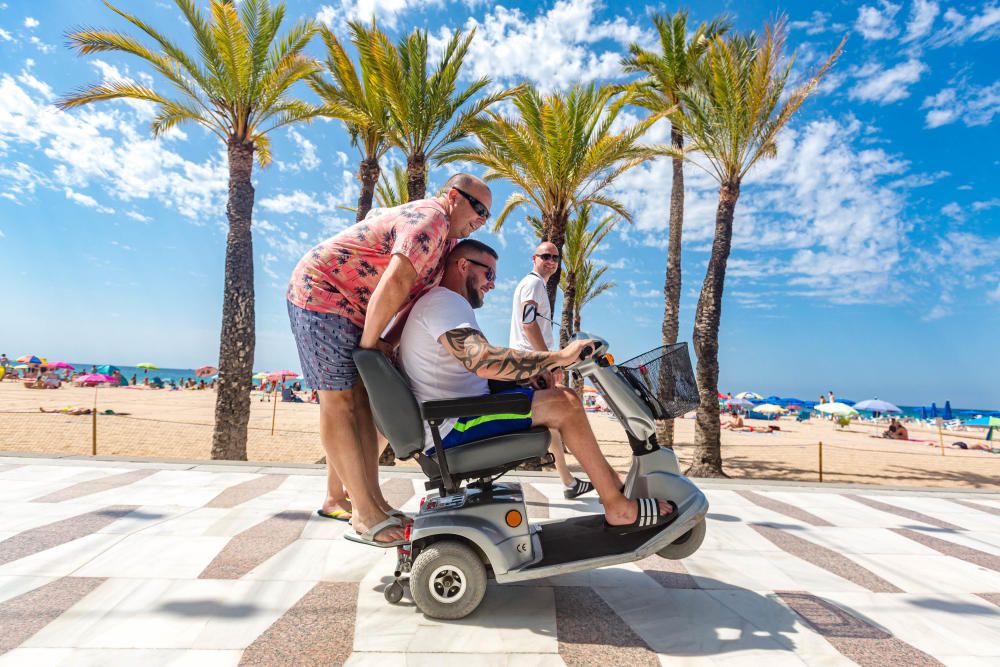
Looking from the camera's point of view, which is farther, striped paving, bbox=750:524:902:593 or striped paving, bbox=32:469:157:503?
striped paving, bbox=32:469:157:503

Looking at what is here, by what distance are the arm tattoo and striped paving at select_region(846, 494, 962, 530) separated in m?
3.87

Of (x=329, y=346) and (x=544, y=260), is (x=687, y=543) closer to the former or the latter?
(x=329, y=346)

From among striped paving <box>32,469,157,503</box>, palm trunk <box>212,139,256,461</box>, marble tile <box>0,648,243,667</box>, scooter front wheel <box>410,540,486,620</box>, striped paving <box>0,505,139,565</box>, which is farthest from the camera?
palm trunk <box>212,139,256,461</box>

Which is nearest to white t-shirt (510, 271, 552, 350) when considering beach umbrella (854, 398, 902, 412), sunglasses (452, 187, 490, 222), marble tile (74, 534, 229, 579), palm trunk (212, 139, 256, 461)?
sunglasses (452, 187, 490, 222)

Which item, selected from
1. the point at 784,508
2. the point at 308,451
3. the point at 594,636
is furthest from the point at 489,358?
the point at 308,451

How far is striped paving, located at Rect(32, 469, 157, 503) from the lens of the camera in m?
3.61

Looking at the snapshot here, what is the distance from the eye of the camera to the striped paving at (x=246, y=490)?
3714mm

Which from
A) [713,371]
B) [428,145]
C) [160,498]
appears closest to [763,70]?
[713,371]

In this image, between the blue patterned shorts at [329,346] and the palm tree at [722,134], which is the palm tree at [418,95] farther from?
the blue patterned shorts at [329,346]

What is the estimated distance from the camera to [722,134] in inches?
426

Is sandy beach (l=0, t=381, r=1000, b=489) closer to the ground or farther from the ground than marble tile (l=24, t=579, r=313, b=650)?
closer to the ground

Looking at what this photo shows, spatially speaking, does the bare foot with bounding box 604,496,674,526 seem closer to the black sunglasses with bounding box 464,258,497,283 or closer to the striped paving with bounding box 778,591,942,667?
the striped paving with bounding box 778,591,942,667

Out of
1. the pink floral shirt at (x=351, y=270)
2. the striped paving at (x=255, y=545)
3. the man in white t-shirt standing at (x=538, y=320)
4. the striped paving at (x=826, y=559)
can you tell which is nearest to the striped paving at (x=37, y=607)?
the striped paving at (x=255, y=545)

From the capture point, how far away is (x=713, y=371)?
430 inches
